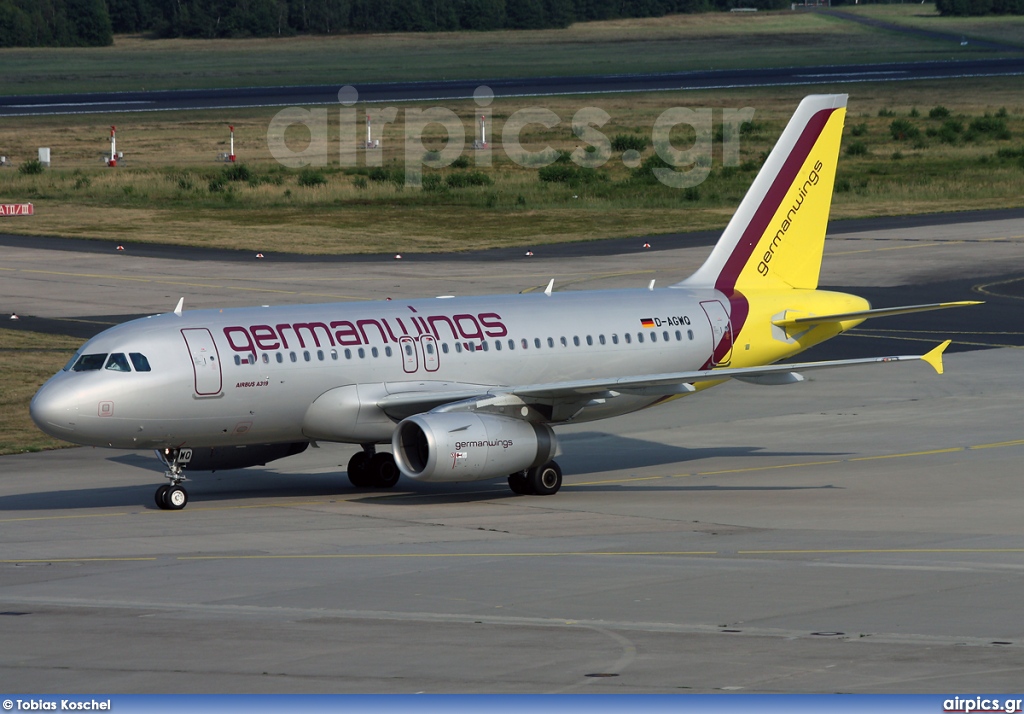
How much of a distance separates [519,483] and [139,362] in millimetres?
8780

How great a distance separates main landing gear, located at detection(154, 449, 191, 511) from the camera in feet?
113

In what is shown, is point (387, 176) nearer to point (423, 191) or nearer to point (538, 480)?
point (423, 191)

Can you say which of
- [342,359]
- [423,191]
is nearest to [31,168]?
[423,191]

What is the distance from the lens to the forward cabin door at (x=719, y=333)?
3919 cm

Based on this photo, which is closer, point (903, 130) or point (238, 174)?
point (238, 174)

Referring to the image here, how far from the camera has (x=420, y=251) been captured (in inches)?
3147

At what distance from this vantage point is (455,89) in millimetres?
171375

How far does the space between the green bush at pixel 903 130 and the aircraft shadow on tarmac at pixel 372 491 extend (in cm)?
9183

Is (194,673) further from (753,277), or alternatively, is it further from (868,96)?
(868,96)

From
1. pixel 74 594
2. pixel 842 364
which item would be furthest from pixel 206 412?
pixel 842 364

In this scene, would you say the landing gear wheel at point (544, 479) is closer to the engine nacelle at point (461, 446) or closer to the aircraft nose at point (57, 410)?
the engine nacelle at point (461, 446)

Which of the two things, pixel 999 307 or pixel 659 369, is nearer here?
pixel 659 369

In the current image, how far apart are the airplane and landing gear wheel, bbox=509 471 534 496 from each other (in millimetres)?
61

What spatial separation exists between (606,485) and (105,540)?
1186 centimetres
